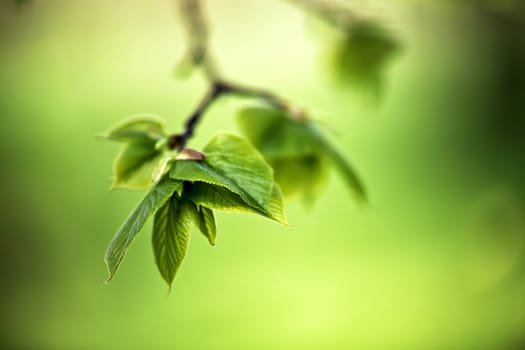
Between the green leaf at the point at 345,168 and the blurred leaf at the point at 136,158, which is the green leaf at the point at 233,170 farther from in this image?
the green leaf at the point at 345,168

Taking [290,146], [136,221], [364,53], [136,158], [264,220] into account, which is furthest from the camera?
[264,220]

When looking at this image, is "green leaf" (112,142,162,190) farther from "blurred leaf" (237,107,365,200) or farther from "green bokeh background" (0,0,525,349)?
"green bokeh background" (0,0,525,349)

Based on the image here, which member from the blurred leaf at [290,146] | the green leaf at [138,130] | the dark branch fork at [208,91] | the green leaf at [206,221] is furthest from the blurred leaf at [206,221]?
the blurred leaf at [290,146]

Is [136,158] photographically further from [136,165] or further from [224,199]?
[224,199]

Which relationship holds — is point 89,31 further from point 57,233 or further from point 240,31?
Answer: point 57,233

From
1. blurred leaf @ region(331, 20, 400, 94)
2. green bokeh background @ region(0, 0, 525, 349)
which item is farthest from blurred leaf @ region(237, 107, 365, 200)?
green bokeh background @ region(0, 0, 525, 349)

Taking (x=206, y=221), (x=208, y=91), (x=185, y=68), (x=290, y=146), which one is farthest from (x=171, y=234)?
(x=185, y=68)

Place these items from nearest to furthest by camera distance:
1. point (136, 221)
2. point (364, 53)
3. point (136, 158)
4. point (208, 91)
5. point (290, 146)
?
point (136, 221), point (136, 158), point (290, 146), point (208, 91), point (364, 53)
